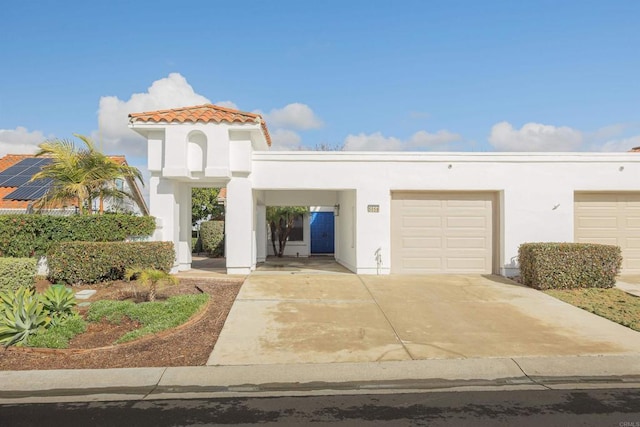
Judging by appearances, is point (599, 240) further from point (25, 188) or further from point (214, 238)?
point (25, 188)

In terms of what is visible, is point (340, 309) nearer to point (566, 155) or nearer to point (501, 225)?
point (501, 225)

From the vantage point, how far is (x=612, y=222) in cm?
1211

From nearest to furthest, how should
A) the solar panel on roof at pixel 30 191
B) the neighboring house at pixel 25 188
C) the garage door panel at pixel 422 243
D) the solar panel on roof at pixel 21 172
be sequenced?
1. the garage door panel at pixel 422 243
2. the neighboring house at pixel 25 188
3. the solar panel on roof at pixel 30 191
4. the solar panel on roof at pixel 21 172

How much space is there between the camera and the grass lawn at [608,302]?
303 inches

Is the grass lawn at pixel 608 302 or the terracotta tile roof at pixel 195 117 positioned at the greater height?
the terracotta tile roof at pixel 195 117

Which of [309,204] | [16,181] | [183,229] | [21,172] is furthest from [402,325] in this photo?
[21,172]

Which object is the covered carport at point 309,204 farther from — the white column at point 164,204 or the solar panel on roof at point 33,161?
the solar panel on roof at point 33,161

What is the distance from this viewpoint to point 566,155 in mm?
11883

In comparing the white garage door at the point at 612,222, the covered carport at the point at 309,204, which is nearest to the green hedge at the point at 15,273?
the covered carport at the point at 309,204

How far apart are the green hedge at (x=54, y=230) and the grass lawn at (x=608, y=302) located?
10.4 m

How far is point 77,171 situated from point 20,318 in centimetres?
566

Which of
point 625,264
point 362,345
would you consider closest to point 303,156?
point 362,345

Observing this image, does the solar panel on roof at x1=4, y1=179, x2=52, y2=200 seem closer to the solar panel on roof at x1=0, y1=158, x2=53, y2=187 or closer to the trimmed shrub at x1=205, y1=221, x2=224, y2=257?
the solar panel on roof at x1=0, y1=158, x2=53, y2=187

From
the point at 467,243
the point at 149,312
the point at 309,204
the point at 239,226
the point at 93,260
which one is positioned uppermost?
the point at 309,204
